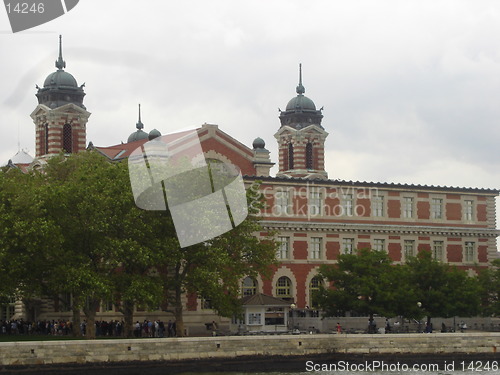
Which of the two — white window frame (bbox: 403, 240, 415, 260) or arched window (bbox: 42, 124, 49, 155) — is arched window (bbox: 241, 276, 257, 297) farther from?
arched window (bbox: 42, 124, 49, 155)

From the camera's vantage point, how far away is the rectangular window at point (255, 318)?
6875 centimetres

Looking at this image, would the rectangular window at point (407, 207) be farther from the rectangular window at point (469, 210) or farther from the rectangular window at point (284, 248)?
the rectangular window at point (284, 248)

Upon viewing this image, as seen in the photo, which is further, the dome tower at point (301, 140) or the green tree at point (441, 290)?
the dome tower at point (301, 140)

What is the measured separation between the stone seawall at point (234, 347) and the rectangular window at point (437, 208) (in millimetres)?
25420

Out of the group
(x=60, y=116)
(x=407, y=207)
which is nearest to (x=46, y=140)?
(x=60, y=116)

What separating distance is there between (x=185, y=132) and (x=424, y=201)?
20582 mm

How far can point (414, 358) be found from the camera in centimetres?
5775

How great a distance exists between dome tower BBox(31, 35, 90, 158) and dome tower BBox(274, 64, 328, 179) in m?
22.8

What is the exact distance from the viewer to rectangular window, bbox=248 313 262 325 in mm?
68750

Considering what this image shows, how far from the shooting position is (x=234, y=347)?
181 feet

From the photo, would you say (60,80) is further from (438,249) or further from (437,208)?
(438,249)

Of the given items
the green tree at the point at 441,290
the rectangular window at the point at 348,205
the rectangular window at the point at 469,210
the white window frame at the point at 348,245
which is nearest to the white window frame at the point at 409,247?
the white window frame at the point at 348,245

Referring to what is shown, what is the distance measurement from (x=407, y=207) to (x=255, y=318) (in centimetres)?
2112

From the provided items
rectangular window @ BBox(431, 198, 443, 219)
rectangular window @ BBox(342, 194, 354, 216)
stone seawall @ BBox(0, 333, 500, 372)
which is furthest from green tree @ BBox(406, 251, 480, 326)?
rectangular window @ BBox(431, 198, 443, 219)
